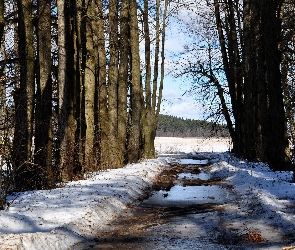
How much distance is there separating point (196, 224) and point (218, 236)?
98 cm

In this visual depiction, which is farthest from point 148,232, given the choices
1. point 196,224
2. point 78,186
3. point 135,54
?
point 135,54

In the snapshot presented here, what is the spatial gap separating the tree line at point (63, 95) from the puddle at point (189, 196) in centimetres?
302

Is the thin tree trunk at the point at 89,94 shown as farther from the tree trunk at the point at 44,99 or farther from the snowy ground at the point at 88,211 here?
the snowy ground at the point at 88,211

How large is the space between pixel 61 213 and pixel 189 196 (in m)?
4.51

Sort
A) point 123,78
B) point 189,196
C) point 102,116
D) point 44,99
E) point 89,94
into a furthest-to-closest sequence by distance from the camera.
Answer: point 123,78, point 102,116, point 89,94, point 44,99, point 189,196

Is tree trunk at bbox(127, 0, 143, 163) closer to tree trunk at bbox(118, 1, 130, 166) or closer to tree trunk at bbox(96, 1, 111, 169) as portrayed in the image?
tree trunk at bbox(118, 1, 130, 166)

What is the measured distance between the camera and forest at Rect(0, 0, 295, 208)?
11516 millimetres

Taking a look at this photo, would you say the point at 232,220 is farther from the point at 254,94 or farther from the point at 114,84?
the point at 254,94

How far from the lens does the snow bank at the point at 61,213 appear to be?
18.3ft

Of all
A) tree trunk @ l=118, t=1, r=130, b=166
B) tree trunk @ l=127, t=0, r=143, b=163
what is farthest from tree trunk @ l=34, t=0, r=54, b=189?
tree trunk @ l=127, t=0, r=143, b=163

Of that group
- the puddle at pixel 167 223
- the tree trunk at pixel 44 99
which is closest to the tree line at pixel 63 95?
the tree trunk at pixel 44 99

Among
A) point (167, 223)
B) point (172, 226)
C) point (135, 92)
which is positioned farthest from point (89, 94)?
point (172, 226)

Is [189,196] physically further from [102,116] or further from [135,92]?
[135,92]

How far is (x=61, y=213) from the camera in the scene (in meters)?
7.35
